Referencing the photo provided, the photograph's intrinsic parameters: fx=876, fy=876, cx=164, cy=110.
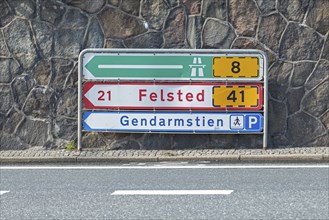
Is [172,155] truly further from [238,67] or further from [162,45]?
[162,45]

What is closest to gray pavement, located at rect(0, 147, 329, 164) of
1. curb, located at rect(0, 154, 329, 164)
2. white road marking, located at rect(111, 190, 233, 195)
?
curb, located at rect(0, 154, 329, 164)

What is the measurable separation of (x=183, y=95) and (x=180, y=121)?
41 centimetres

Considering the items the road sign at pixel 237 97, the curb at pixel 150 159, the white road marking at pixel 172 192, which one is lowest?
the curb at pixel 150 159

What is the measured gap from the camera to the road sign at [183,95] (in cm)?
1339

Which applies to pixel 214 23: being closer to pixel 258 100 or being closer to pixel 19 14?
pixel 258 100

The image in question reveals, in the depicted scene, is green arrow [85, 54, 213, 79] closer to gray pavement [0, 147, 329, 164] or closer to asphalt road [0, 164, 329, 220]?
gray pavement [0, 147, 329, 164]

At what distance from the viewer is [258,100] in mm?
13414

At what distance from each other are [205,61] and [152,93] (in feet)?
3.12

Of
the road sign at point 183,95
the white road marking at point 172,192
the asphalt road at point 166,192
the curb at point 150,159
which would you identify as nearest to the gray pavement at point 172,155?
the curb at point 150,159

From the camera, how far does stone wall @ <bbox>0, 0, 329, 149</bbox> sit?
13656 millimetres

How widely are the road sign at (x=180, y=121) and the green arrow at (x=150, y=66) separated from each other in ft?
1.94

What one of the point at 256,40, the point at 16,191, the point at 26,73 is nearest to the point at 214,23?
the point at 256,40

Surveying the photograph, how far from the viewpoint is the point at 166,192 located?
9.72 meters

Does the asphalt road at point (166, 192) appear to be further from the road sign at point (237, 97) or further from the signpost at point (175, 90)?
the road sign at point (237, 97)
